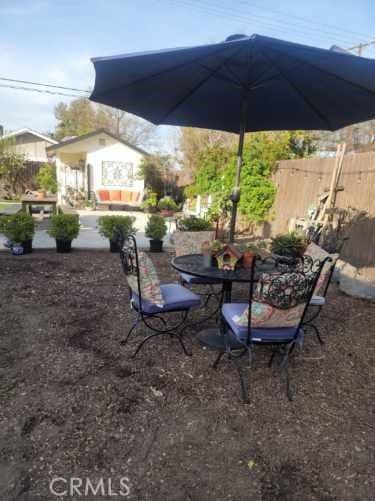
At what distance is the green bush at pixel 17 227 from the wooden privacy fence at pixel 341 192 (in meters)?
5.35

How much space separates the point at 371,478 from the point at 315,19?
17715 mm

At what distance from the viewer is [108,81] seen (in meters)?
2.73

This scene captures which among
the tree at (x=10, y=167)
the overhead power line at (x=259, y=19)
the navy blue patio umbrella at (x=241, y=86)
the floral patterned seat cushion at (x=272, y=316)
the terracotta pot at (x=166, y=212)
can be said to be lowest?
the terracotta pot at (x=166, y=212)

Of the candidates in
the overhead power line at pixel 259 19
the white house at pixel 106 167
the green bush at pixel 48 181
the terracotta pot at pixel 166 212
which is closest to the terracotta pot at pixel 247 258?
the terracotta pot at pixel 166 212

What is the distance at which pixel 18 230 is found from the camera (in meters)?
5.40

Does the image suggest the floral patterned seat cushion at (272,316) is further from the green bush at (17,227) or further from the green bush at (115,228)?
the green bush at (17,227)

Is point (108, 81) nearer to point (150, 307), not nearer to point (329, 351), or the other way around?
point (150, 307)

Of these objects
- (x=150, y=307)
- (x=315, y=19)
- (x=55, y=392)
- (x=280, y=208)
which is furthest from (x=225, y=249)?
(x=315, y=19)

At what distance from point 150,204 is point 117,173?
95.9 inches

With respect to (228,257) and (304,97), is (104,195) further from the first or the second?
(228,257)

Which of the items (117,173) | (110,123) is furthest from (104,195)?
(110,123)

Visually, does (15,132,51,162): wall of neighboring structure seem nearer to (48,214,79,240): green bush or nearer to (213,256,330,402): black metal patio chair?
(48,214,79,240): green bush

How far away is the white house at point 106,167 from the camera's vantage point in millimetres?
13616

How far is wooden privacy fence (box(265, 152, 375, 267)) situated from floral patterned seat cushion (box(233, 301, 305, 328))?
3.79m
